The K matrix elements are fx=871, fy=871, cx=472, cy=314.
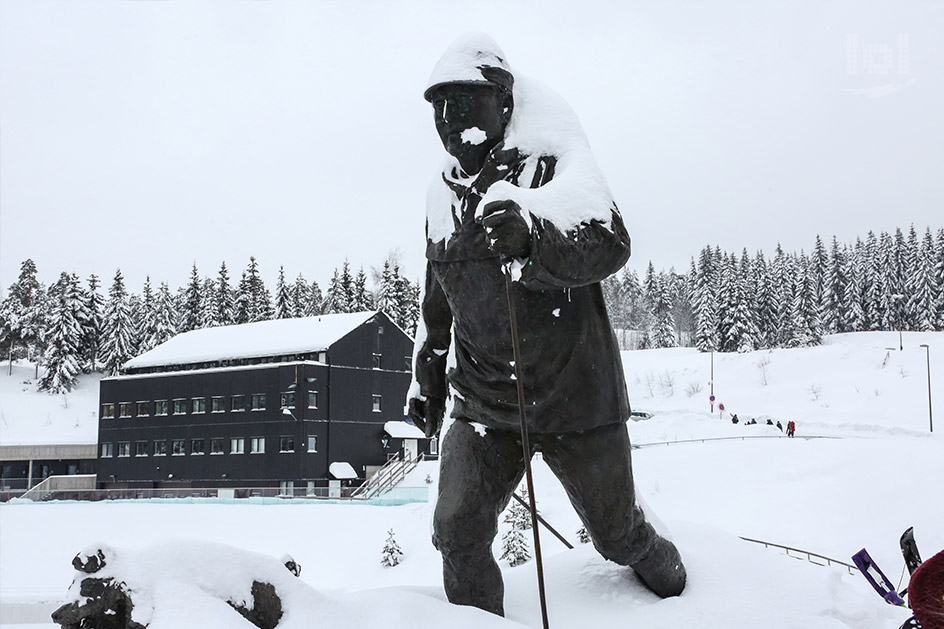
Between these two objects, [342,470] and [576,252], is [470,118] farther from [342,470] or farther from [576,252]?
[342,470]

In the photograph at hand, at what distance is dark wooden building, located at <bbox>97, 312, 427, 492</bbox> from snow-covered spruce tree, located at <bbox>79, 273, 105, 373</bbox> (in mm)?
28410

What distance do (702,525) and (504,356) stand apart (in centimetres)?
240

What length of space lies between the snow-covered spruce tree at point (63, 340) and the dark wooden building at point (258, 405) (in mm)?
24943

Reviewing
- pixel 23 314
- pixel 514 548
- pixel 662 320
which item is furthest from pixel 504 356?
pixel 662 320

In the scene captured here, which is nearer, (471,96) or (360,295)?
(471,96)

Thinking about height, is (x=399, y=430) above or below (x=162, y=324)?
below

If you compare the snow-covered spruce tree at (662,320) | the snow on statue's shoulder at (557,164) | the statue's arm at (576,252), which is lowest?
the statue's arm at (576,252)

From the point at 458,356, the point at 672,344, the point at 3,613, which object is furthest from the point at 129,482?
the point at 672,344

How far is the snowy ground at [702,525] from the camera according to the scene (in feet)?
14.4

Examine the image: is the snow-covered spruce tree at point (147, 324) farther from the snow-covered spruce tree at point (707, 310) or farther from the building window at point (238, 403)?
the snow-covered spruce tree at point (707, 310)

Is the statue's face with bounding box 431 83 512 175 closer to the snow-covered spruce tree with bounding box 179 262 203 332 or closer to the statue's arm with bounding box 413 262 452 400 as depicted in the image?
the statue's arm with bounding box 413 262 452 400

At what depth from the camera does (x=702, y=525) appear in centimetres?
575

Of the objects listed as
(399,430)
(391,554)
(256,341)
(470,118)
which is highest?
(470,118)

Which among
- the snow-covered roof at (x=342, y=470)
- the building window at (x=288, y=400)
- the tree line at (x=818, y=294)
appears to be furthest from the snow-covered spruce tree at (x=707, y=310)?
the building window at (x=288, y=400)
